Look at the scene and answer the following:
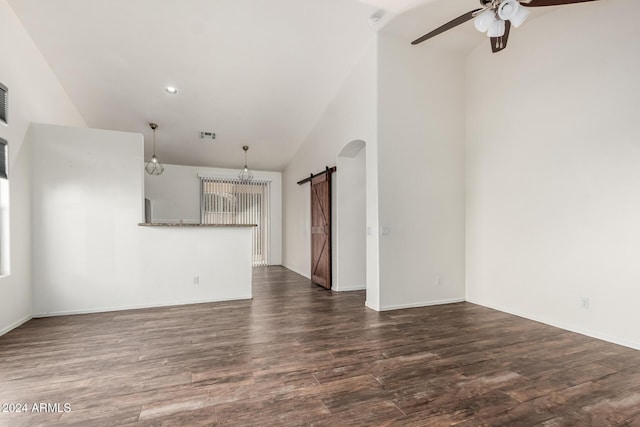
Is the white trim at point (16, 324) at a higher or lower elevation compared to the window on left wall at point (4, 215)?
lower

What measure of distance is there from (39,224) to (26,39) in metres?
2.39

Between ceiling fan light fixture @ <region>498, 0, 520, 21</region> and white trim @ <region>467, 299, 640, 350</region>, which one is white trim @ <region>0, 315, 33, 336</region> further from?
white trim @ <region>467, 299, 640, 350</region>

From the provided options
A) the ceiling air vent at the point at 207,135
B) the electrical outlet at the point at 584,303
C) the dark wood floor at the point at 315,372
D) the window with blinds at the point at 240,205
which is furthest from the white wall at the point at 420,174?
the window with blinds at the point at 240,205

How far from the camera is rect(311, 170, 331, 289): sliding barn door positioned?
5.62m

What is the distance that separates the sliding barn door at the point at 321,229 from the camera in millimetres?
5625

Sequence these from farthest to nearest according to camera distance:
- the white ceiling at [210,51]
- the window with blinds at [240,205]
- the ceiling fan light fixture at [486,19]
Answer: the window with blinds at [240,205] < the white ceiling at [210,51] < the ceiling fan light fixture at [486,19]

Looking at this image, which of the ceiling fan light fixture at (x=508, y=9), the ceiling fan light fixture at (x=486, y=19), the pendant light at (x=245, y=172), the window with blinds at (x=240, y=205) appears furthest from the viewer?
the window with blinds at (x=240, y=205)

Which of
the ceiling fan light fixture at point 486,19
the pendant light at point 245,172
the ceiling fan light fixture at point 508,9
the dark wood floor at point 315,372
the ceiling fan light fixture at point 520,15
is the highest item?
the ceiling fan light fixture at point 486,19

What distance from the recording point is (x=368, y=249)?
4402 mm

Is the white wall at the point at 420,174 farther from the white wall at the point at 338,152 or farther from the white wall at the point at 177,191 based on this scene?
the white wall at the point at 177,191

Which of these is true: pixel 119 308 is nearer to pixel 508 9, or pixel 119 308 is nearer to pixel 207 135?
pixel 207 135

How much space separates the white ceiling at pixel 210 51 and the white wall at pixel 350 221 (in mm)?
1371

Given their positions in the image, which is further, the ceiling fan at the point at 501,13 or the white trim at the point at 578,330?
the white trim at the point at 578,330

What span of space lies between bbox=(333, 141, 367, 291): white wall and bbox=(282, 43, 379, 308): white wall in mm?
215
